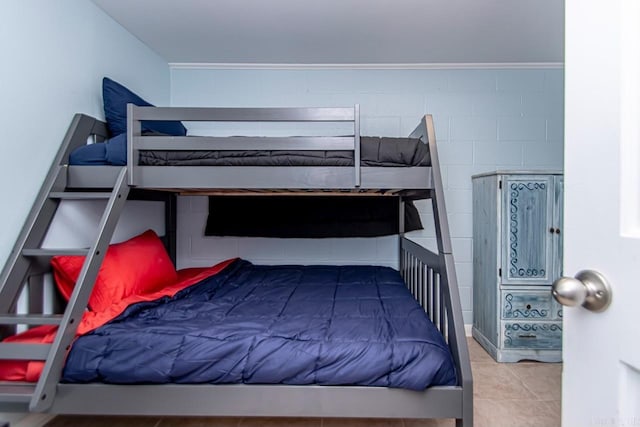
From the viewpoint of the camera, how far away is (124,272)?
1796mm

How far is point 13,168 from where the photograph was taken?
4.91 ft

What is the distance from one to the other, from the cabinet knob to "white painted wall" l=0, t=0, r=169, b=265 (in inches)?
74.9

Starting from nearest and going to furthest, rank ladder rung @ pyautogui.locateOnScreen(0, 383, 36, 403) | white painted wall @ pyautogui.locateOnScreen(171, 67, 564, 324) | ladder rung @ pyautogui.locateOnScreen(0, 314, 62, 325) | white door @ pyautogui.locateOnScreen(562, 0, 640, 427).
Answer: white door @ pyautogui.locateOnScreen(562, 0, 640, 427)
ladder rung @ pyautogui.locateOnScreen(0, 383, 36, 403)
ladder rung @ pyautogui.locateOnScreen(0, 314, 62, 325)
white painted wall @ pyautogui.locateOnScreen(171, 67, 564, 324)

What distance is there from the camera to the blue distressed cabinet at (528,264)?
2.28 m

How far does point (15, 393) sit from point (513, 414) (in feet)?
6.75

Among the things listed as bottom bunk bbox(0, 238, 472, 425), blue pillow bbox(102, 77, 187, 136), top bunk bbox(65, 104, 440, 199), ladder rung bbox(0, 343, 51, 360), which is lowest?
bottom bunk bbox(0, 238, 472, 425)

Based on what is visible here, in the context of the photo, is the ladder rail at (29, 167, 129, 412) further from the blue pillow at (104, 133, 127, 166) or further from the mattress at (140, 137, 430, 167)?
the mattress at (140, 137, 430, 167)

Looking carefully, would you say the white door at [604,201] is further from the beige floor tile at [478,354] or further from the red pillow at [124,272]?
the beige floor tile at [478,354]

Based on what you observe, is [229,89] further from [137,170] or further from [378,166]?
[378,166]

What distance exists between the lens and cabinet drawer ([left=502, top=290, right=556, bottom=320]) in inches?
90.3

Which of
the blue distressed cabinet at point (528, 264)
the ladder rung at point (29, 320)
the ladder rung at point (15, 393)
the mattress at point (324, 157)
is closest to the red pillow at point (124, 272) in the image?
the ladder rung at point (29, 320)

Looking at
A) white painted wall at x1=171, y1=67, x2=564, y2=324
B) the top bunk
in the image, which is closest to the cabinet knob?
the top bunk

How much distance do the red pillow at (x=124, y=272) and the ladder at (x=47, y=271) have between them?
105 millimetres

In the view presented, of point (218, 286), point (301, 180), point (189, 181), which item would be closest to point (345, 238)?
point (218, 286)
